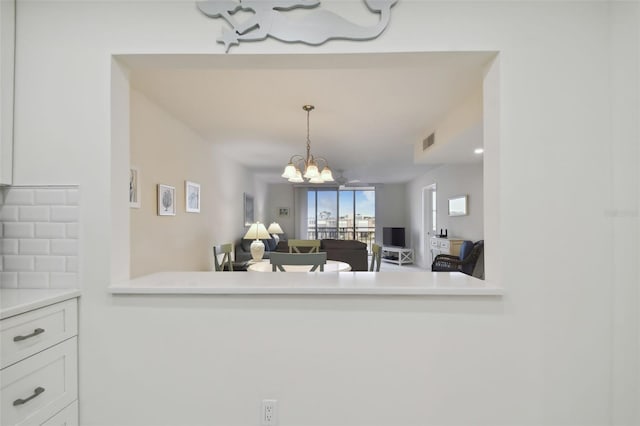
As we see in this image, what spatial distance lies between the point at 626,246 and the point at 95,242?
2.28 metres

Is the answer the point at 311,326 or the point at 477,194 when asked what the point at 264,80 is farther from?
the point at 477,194

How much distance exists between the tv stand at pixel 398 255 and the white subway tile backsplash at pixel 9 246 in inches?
324

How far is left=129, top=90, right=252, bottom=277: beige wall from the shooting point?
113 inches

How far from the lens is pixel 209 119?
362 centimetres

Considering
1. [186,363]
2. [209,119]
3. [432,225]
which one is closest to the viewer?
[186,363]

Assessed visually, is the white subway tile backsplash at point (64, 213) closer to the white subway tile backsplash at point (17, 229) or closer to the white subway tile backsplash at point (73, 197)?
the white subway tile backsplash at point (73, 197)

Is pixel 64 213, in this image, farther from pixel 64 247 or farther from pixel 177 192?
pixel 177 192

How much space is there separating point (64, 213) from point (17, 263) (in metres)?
0.32

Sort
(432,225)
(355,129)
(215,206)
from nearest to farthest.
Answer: (355,129) < (215,206) < (432,225)

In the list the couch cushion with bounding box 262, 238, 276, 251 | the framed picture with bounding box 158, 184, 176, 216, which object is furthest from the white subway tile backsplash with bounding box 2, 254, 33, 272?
the couch cushion with bounding box 262, 238, 276, 251

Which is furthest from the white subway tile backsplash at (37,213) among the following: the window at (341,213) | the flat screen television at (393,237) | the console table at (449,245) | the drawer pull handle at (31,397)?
the window at (341,213)

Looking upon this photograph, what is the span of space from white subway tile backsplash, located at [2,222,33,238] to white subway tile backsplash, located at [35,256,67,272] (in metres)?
0.12

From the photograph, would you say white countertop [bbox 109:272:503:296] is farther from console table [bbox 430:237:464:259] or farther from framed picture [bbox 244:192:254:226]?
framed picture [bbox 244:192:254:226]

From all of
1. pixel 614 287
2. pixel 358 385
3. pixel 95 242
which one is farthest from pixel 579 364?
pixel 95 242
